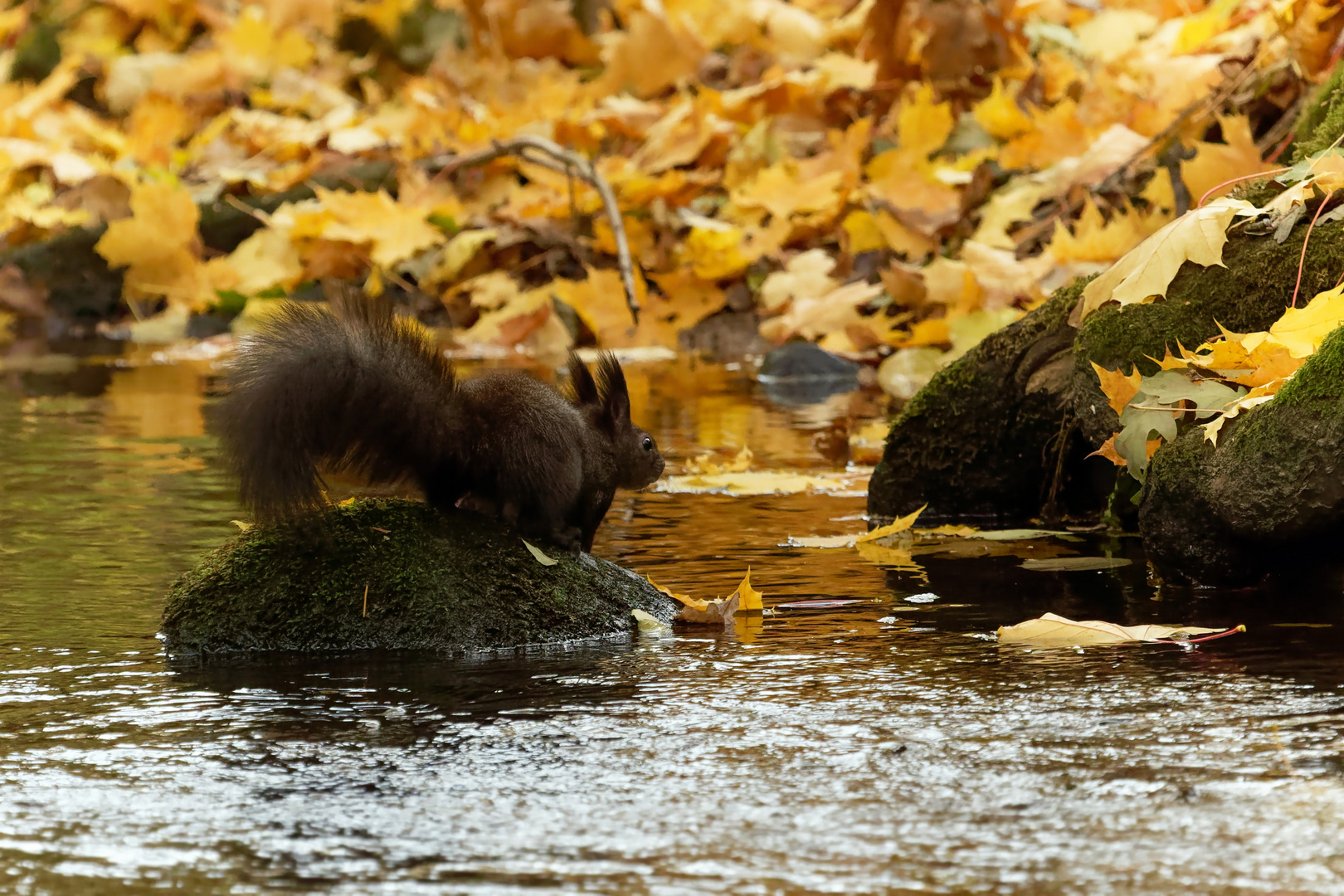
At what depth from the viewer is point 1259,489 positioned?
4.01 metres

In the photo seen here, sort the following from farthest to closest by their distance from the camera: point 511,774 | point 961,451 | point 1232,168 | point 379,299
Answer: point 1232,168 → point 961,451 → point 379,299 → point 511,774

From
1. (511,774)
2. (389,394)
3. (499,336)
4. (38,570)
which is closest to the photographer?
(511,774)

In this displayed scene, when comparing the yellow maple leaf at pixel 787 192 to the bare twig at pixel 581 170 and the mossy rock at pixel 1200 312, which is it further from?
the mossy rock at pixel 1200 312

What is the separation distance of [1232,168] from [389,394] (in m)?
4.23

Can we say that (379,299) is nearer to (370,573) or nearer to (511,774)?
(370,573)

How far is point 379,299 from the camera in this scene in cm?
416

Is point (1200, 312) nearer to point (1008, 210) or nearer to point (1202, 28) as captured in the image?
point (1008, 210)

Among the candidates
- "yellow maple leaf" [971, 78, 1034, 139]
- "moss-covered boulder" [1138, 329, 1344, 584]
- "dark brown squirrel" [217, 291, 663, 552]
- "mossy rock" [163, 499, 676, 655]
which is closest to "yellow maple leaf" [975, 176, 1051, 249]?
"yellow maple leaf" [971, 78, 1034, 139]

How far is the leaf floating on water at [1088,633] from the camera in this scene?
3805 millimetres

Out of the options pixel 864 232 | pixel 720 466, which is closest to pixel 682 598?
pixel 720 466

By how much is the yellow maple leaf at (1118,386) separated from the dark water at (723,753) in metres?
0.46

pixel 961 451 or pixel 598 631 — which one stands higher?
pixel 961 451

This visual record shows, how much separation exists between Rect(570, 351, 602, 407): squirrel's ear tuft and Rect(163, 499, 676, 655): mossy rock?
0.67 metres

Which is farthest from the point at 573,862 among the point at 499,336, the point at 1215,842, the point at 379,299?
the point at 499,336
